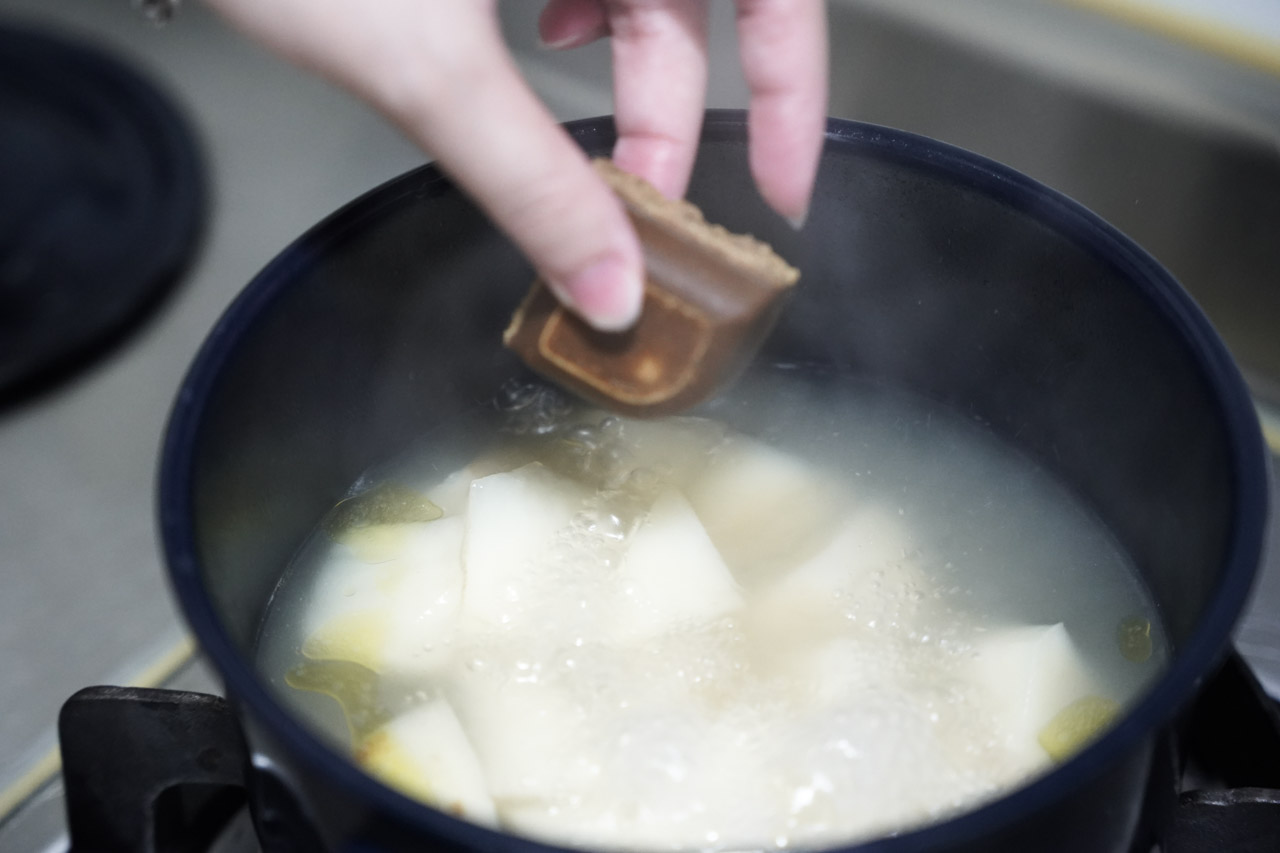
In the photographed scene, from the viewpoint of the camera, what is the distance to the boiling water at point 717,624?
2.20ft

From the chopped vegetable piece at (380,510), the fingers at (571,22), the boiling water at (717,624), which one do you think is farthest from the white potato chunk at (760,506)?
the fingers at (571,22)

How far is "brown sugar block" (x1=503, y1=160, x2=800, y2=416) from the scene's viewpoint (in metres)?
0.66

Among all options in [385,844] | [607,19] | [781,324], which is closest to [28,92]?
[607,19]

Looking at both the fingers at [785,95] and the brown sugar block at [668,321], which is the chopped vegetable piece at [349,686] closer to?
the brown sugar block at [668,321]

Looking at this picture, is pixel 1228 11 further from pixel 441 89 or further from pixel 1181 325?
pixel 441 89

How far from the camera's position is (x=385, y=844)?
0.50m

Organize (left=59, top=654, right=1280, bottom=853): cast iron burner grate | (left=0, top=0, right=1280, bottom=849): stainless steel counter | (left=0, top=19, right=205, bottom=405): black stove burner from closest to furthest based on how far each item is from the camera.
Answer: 1. (left=59, top=654, right=1280, bottom=853): cast iron burner grate
2. (left=0, top=0, right=1280, bottom=849): stainless steel counter
3. (left=0, top=19, right=205, bottom=405): black stove burner

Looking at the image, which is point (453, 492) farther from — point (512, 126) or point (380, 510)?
point (512, 126)

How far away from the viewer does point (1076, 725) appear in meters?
0.72

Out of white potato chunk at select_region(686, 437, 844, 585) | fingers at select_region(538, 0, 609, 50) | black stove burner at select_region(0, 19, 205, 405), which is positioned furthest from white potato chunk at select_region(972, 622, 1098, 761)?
black stove burner at select_region(0, 19, 205, 405)

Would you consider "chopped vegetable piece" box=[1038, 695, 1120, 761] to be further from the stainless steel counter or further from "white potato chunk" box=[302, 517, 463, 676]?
"white potato chunk" box=[302, 517, 463, 676]

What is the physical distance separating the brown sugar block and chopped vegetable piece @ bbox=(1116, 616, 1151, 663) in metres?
0.33

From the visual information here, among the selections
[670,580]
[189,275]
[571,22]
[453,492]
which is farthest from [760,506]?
[189,275]

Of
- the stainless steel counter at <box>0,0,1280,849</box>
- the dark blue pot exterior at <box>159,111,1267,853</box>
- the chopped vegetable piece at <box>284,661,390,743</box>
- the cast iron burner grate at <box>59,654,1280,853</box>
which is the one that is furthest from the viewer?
the stainless steel counter at <box>0,0,1280,849</box>
